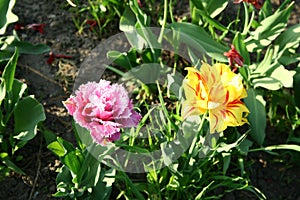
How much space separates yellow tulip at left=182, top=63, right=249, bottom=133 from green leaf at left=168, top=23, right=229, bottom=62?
0.53m

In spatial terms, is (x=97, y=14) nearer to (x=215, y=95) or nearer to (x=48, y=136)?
(x=48, y=136)

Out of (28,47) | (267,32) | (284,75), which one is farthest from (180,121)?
(28,47)

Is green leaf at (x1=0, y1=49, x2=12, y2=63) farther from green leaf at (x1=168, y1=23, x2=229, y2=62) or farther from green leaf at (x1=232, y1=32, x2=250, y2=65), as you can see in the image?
green leaf at (x1=232, y1=32, x2=250, y2=65)

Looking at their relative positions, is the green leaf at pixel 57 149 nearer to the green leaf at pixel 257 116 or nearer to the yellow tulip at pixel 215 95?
the yellow tulip at pixel 215 95

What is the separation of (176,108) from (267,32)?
0.45 meters

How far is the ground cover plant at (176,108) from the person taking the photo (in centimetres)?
157

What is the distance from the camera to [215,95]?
5.12 ft

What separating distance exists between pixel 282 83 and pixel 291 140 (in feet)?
0.74

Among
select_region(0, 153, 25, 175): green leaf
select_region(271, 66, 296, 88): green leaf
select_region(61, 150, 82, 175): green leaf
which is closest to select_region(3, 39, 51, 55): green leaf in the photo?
select_region(0, 153, 25, 175): green leaf

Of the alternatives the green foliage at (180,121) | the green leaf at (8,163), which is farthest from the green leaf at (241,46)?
the green leaf at (8,163)

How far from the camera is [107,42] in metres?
2.33

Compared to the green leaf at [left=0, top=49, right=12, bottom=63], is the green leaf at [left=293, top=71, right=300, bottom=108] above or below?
above

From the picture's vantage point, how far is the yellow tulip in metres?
1.56

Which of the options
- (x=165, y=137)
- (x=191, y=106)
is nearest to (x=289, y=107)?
(x=165, y=137)
